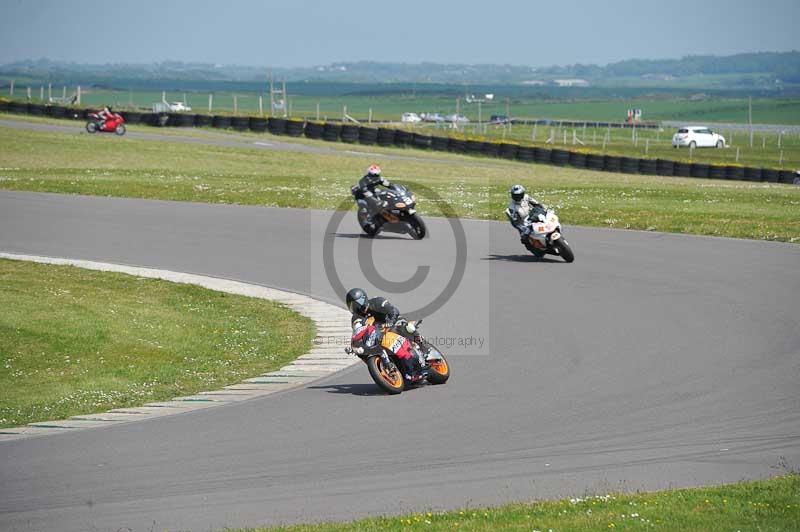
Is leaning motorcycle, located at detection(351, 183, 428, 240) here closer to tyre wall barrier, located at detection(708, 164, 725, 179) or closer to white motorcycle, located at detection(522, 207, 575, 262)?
white motorcycle, located at detection(522, 207, 575, 262)

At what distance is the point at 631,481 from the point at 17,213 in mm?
22644

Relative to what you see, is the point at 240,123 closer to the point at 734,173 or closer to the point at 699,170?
the point at 699,170

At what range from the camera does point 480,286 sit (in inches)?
758

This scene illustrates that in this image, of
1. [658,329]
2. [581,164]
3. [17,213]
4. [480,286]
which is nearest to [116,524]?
[658,329]

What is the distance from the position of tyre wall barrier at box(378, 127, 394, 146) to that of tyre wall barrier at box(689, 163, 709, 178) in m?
16.2

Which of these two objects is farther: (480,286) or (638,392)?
(480,286)

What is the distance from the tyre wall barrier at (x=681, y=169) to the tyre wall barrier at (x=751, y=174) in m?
2.32

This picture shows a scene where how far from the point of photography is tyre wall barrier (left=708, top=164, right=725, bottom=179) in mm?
46156

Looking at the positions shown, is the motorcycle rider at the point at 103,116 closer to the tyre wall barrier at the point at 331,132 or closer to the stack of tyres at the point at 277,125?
the stack of tyres at the point at 277,125

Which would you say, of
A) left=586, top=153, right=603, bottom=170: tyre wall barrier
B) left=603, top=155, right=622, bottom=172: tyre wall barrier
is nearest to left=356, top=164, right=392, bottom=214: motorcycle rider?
left=603, top=155, right=622, bottom=172: tyre wall barrier

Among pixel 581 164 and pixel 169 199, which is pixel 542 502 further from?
pixel 581 164

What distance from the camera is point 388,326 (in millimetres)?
12859

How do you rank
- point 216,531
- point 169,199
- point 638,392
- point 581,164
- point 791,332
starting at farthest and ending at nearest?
point 581,164 < point 169,199 < point 791,332 < point 638,392 < point 216,531

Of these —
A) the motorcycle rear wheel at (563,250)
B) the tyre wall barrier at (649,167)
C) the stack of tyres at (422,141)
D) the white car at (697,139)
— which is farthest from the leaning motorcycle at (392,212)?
the white car at (697,139)
